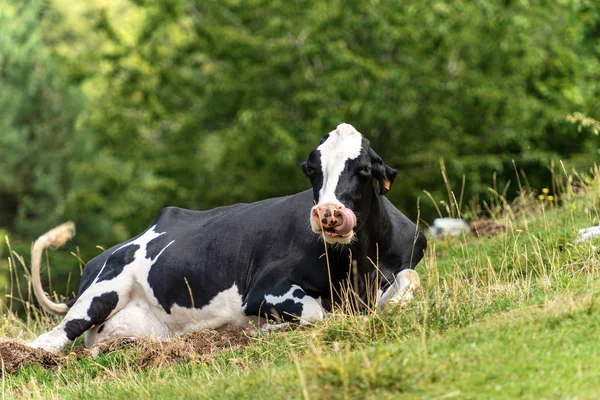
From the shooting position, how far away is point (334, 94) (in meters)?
21.9

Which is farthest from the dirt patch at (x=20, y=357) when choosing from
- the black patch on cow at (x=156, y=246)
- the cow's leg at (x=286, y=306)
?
the cow's leg at (x=286, y=306)

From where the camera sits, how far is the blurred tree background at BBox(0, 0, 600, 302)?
21625mm

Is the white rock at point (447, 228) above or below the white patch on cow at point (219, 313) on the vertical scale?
below

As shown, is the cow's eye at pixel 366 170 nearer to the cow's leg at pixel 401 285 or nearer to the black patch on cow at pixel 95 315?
the cow's leg at pixel 401 285

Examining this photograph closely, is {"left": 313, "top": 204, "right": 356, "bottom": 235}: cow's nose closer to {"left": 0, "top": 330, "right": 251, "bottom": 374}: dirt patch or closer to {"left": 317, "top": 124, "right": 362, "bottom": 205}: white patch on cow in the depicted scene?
{"left": 317, "top": 124, "right": 362, "bottom": 205}: white patch on cow

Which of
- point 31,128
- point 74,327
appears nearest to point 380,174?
point 74,327

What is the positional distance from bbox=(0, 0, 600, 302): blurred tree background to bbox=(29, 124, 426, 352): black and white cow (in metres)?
12.0

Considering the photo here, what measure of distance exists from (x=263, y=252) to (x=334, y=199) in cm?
143

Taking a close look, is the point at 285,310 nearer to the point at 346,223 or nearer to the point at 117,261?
the point at 346,223

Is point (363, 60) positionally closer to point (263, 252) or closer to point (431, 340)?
point (263, 252)

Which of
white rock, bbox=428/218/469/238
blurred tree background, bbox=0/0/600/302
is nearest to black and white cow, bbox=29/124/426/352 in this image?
white rock, bbox=428/218/469/238

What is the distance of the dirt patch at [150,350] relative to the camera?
7.28m

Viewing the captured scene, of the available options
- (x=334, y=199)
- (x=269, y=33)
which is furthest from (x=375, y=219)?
(x=269, y=33)

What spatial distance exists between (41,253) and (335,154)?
126 inches
